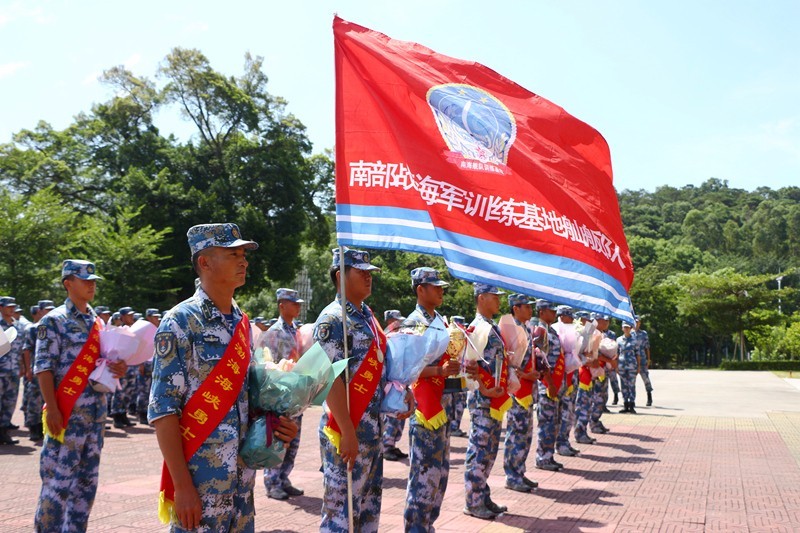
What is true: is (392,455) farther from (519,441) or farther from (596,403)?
(596,403)

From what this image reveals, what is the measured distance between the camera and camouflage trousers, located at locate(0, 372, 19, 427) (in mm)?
11055

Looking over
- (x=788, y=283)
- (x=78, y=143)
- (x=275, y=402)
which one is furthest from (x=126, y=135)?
(x=788, y=283)

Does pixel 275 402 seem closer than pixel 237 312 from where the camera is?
Yes

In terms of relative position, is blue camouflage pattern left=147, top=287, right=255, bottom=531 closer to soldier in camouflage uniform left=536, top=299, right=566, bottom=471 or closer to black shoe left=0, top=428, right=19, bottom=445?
soldier in camouflage uniform left=536, top=299, right=566, bottom=471

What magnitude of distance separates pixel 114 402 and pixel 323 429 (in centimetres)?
1026

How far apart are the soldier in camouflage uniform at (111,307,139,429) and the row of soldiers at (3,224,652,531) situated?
273 inches

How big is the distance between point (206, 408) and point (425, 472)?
2768mm

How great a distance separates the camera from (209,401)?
3.25m

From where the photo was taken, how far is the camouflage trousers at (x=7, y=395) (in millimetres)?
11055

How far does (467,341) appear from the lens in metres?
6.50

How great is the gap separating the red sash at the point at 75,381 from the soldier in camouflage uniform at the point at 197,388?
2432mm

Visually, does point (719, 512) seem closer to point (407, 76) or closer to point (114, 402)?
point (407, 76)

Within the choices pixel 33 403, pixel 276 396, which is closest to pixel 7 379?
pixel 33 403

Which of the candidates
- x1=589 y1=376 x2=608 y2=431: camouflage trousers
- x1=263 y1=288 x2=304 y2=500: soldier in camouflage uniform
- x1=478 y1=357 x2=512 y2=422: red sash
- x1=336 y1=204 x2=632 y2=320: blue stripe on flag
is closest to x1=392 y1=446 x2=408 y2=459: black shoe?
x1=263 y1=288 x2=304 y2=500: soldier in camouflage uniform
